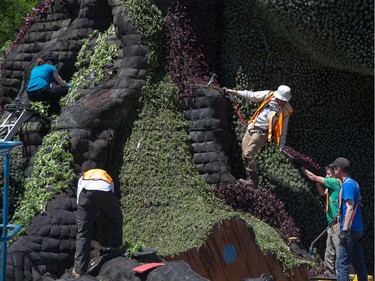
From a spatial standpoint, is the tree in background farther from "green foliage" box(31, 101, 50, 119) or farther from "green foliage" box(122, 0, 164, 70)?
"green foliage" box(122, 0, 164, 70)

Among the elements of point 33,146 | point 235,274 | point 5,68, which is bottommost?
point 235,274

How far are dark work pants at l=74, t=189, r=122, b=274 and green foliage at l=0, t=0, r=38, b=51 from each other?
371 inches

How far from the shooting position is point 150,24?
11859 millimetres

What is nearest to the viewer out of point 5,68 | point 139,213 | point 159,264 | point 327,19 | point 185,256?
point 159,264

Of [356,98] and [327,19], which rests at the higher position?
[327,19]

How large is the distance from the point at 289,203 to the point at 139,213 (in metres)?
2.47

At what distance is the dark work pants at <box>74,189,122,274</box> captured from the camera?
9.32 m

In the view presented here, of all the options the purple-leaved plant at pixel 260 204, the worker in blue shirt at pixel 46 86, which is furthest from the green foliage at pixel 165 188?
the worker in blue shirt at pixel 46 86

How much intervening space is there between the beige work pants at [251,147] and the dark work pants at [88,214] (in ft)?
8.46

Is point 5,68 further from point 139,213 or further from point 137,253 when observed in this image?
point 137,253

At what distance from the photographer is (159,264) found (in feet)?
28.3

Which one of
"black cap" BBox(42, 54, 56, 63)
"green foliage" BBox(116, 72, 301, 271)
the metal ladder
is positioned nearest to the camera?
"green foliage" BBox(116, 72, 301, 271)

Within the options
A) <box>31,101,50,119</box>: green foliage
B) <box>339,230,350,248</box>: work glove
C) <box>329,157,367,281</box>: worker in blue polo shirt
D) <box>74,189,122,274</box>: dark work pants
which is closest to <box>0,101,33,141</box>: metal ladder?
<box>31,101,50,119</box>: green foliage

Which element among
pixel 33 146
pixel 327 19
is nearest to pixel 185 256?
pixel 33 146
